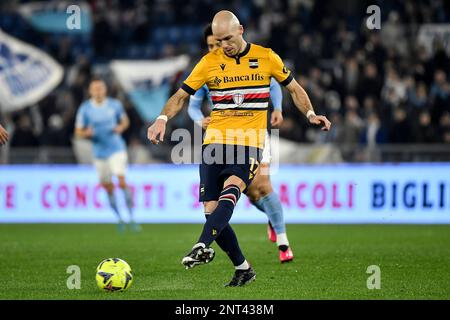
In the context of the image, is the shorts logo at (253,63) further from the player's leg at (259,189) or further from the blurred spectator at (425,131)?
the blurred spectator at (425,131)

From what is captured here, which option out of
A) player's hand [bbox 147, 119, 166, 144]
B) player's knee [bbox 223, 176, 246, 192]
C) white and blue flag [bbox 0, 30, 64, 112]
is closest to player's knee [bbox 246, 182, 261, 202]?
player's knee [bbox 223, 176, 246, 192]

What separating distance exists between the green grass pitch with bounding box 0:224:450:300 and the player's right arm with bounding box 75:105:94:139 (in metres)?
1.70

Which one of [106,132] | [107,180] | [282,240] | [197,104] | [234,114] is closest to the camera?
[234,114]

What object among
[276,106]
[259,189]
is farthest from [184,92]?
[259,189]

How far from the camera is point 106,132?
59.1 feet

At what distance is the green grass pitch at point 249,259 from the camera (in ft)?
29.2

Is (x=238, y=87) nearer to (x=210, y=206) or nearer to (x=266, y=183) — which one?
(x=210, y=206)

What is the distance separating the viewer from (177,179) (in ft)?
64.0

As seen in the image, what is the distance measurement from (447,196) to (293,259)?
22.8 feet

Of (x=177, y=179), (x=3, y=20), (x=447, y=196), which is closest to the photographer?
(x=447, y=196)

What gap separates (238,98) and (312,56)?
1319 cm

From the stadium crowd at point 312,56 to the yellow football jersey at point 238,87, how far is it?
34.7ft
